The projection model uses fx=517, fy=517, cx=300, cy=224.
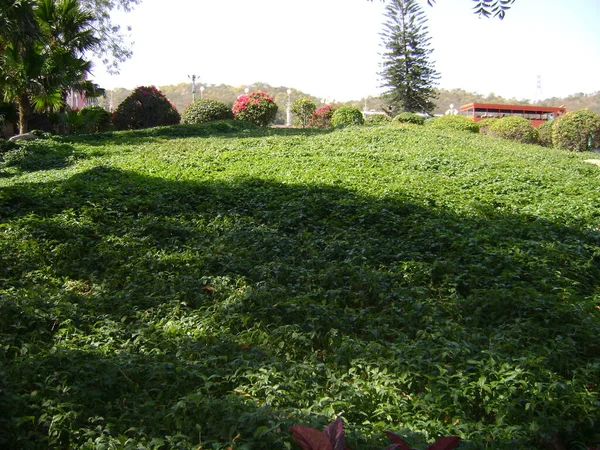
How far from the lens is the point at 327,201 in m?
6.61

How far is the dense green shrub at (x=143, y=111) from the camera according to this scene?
18.8m

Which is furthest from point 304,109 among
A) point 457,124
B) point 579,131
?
point 579,131

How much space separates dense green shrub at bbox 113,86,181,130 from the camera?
1880 centimetres

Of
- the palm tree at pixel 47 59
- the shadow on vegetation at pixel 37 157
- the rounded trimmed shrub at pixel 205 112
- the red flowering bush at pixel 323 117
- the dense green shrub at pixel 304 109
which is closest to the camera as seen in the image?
the shadow on vegetation at pixel 37 157

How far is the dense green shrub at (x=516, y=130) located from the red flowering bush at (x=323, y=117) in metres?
7.01

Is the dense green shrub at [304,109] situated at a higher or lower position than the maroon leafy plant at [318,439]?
higher

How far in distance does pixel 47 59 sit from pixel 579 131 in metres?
17.8

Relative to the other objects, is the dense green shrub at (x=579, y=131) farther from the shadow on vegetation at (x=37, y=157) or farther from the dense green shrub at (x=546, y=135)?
the shadow on vegetation at (x=37, y=157)

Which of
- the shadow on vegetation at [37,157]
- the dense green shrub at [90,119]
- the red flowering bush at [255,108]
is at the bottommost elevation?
the shadow on vegetation at [37,157]

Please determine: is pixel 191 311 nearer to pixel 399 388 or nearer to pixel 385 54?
pixel 399 388

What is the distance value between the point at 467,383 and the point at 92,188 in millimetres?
6012

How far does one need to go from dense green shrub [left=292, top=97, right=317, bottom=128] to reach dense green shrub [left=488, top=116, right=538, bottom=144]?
8222mm

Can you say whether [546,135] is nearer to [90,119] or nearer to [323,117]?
[323,117]

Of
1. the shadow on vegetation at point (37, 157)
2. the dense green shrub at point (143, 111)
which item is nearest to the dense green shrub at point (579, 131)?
the dense green shrub at point (143, 111)
